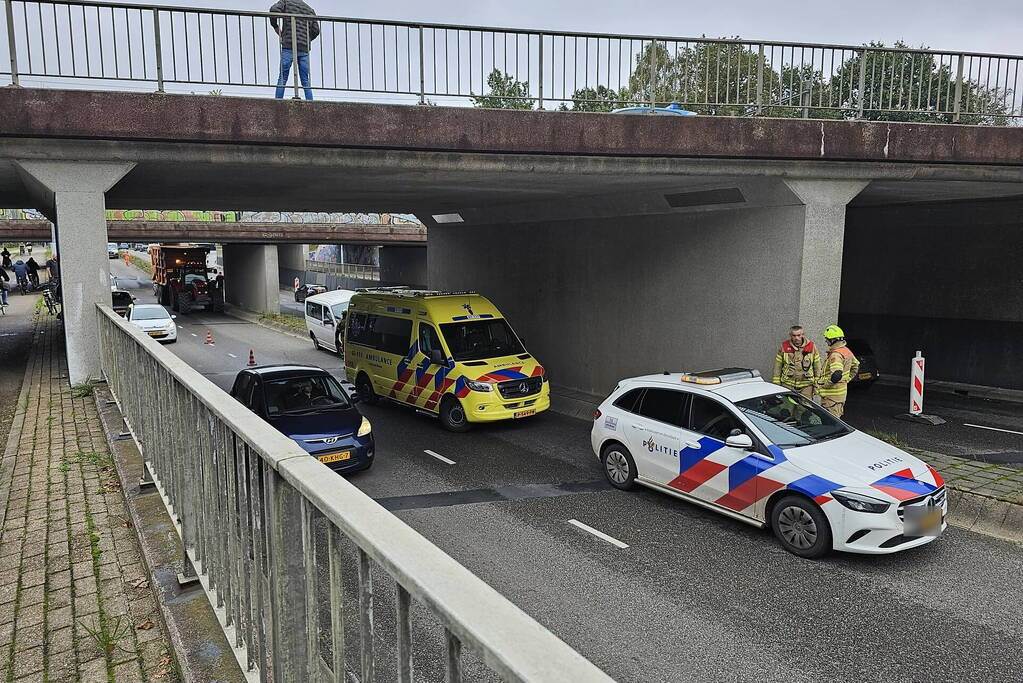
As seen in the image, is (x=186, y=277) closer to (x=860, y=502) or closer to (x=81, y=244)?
(x=81, y=244)

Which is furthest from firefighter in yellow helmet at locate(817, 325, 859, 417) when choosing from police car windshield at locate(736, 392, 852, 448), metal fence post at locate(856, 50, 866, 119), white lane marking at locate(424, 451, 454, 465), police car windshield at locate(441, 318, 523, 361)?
police car windshield at locate(441, 318, 523, 361)

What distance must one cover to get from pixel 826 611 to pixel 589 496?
11.8 feet

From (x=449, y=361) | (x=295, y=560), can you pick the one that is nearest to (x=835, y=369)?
(x=449, y=361)

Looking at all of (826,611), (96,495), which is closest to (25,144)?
(96,495)

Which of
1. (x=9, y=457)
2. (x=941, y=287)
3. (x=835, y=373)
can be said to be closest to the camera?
(x=9, y=457)

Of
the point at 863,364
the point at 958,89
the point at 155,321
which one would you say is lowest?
the point at 155,321

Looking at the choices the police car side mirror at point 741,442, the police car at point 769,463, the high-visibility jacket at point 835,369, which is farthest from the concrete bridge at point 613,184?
the police car side mirror at point 741,442

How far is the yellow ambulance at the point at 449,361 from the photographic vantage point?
516 inches

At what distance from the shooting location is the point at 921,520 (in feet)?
23.5

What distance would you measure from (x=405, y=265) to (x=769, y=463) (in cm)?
4808

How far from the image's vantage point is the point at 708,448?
27.5 ft

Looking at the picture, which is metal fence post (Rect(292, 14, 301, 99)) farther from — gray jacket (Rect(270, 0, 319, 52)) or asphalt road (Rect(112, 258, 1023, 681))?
asphalt road (Rect(112, 258, 1023, 681))

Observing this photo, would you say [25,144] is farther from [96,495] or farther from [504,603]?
[504,603]

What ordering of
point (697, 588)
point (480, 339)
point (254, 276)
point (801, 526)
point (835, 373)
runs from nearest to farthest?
point (697, 588) < point (801, 526) < point (835, 373) < point (480, 339) < point (254, 276)
